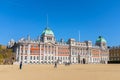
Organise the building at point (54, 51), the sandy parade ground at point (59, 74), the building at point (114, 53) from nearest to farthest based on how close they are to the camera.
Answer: the sandy parade ground at point (59, 74)
the building at point (54, 51)
the building at point (114, 53)

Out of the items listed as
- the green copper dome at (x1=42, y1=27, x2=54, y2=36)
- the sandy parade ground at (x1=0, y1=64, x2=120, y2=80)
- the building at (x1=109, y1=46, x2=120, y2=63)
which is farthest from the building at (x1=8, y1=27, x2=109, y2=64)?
the sandy parade ground at (x1=0, y1=64, x2=120, y2=80)

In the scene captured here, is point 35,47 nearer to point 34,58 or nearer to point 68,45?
point 34,58

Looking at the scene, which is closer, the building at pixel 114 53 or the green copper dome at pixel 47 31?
the green copper dome at pixel 47 31

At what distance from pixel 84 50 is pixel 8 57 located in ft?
207

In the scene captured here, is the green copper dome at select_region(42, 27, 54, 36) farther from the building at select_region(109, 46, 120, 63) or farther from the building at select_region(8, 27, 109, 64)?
the building at select_region(109, 46, 120, 63)

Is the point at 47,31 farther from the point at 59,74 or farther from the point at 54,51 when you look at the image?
the point at 59,74

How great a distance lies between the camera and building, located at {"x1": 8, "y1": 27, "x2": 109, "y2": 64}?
11450 centimetres

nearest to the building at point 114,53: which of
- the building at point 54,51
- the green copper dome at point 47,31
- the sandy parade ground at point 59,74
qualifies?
the building at point 54,51

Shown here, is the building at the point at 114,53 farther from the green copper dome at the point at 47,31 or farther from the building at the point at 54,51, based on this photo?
the green copper dome at the point at 47,31

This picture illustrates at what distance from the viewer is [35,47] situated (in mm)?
118125

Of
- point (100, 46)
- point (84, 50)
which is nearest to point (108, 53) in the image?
point (100, 46)

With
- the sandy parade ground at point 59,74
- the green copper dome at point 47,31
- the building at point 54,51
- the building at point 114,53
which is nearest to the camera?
the sandy parade ground at point 59,74

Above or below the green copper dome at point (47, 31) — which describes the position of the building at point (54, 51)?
below

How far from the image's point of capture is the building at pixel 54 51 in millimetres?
114500
